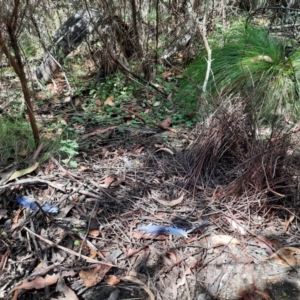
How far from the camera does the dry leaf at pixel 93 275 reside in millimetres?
1768

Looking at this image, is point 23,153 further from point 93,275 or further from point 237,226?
point 237,226

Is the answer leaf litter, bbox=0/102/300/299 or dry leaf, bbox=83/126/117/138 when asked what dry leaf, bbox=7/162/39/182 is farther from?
dry leaf, bbox=83/126/117/138

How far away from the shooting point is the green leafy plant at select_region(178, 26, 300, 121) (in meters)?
3.12

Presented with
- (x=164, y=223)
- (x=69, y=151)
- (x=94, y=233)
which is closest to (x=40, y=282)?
(x=94, y=233)

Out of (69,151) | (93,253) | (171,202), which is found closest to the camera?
(93,253)

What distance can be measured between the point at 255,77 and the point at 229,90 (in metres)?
0.29

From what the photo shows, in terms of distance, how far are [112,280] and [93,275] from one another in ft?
0.34

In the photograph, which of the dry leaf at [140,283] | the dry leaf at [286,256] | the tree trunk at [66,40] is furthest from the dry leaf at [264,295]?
the tree trunk at [66,40]

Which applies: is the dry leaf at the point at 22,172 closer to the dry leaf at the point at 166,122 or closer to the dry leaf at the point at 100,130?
the dry leaf at the point at 100,130

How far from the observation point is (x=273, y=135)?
230 cm

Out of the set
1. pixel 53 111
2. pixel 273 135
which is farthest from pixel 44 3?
pixel 273 135

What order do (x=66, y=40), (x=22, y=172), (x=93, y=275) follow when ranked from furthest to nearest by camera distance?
1. (x=66, y=40)
2. (x=22, y=172)
3. (x=93, y=275)

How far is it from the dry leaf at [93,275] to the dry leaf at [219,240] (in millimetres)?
575

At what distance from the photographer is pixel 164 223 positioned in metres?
2.12
